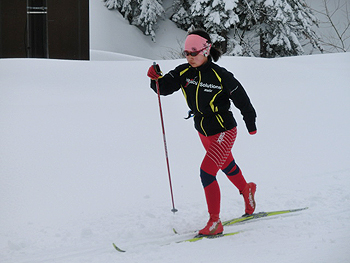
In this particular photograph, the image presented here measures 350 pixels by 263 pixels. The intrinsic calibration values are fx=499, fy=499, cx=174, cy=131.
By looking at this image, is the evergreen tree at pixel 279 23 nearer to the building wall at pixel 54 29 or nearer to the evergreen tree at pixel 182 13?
the evergreen tree at pixel 182 13

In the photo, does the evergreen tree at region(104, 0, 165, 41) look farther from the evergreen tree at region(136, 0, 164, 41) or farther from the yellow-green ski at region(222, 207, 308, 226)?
the yellow-green ski at region(222, 207, 308, 226)

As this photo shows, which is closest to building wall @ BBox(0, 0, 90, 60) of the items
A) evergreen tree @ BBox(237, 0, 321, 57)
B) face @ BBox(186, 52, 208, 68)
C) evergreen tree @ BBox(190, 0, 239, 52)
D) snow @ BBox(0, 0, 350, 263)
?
snow @ BBox(0, 0, 350, 263)

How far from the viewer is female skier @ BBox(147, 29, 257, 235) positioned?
4.13 meters

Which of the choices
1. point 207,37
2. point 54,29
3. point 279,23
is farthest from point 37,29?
point 207,37

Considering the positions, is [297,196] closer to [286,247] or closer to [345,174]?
[345,174]

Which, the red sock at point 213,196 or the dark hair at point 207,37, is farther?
the dark hair at point 207,37

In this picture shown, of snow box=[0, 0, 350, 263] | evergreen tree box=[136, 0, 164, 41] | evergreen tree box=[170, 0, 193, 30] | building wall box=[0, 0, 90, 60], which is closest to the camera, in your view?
snow box=[0, 0, 350, 263]

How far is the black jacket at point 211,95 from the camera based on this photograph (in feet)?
13.5

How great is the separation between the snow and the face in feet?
4.83

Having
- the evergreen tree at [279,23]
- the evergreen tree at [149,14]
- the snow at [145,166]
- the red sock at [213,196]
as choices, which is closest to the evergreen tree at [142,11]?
the evergreen tree at [149,14]

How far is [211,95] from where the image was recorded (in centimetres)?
414

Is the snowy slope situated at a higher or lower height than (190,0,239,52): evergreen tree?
lower

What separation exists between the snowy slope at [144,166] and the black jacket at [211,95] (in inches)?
38.8

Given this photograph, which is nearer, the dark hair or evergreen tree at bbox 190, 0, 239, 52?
the dark hair
